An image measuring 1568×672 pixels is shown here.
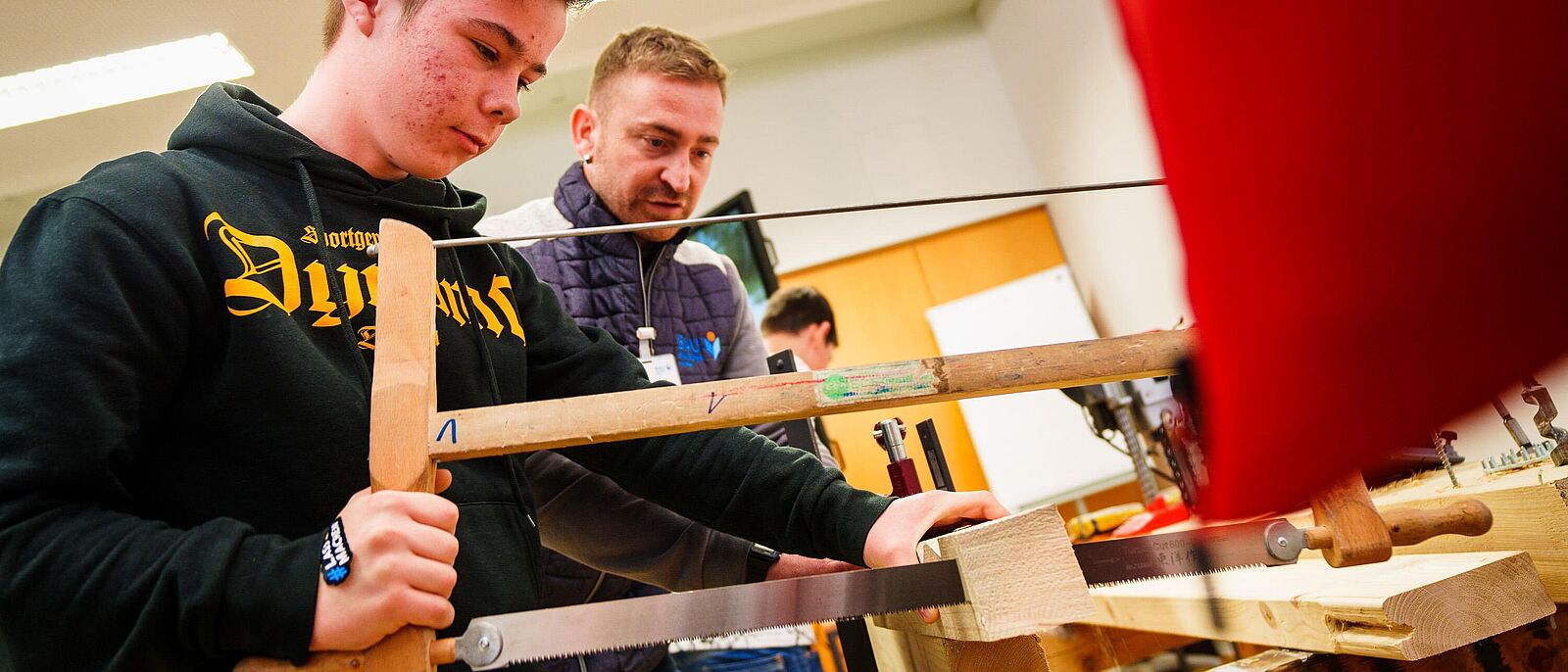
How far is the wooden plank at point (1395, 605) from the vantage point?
84 centimetres

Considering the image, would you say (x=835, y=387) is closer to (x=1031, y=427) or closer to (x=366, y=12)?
(x=366, y=12)

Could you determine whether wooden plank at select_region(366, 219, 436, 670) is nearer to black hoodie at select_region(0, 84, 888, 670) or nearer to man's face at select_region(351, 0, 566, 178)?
black hoodie at select_region(0, 84, 888, 670)

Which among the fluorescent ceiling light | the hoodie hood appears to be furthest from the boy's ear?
the fluorescent ceiling light

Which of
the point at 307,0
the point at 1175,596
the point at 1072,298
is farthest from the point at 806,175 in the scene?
the point at 1175,596

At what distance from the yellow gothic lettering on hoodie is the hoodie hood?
0.20 ft

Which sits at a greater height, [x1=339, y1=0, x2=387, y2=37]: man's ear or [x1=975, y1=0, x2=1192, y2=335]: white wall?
[x1=975, y1=0, x2=1192, y2=335]: white wall

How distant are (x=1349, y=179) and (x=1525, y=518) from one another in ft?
3.21

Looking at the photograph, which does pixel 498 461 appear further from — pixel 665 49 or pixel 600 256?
pixel 665 49

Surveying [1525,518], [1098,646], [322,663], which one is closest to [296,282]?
[322,663]

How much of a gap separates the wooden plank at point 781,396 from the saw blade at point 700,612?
0.14m

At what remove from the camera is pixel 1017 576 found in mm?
768

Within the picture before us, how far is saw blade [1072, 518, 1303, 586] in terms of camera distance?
89 centimetres

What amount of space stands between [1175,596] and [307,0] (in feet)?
12.6

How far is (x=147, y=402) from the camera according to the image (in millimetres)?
696
